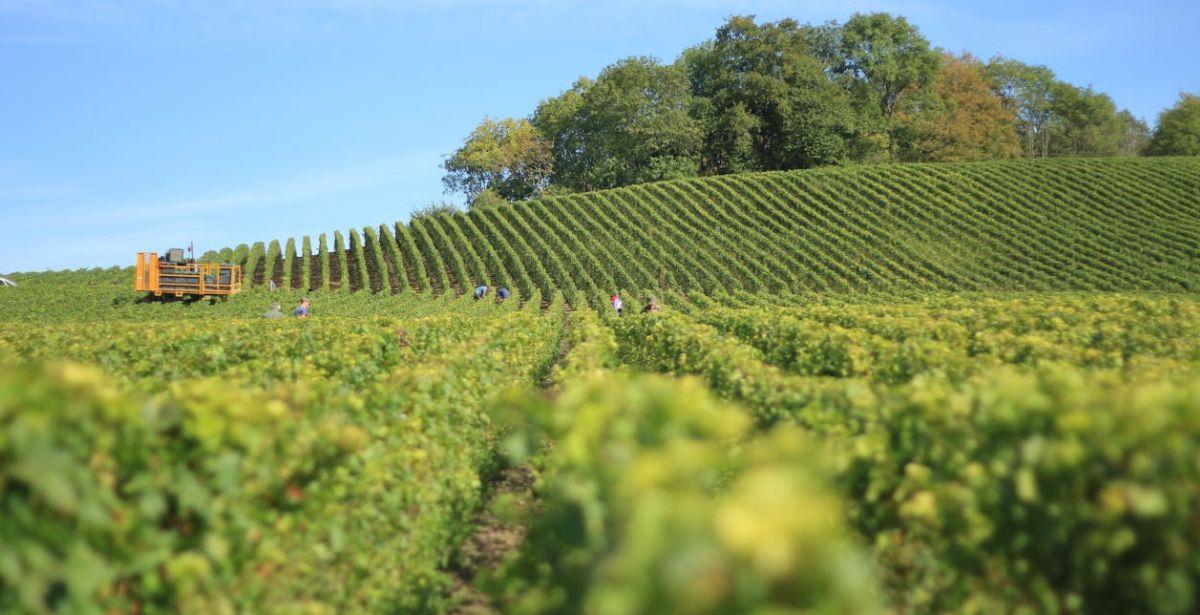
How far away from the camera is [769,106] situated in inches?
2694

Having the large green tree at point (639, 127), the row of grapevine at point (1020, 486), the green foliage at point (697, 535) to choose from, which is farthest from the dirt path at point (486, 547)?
the large green tree at point (639, 127)

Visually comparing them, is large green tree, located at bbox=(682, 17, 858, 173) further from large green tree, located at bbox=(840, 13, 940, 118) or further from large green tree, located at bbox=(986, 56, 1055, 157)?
large green tree, located at bbox=(986, 56, 1055, 157)

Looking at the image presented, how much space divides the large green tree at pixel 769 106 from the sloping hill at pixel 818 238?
12.8 metres

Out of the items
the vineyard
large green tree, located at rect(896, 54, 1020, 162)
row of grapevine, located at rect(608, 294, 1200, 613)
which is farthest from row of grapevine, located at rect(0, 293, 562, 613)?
large green tree, located at rect(896, 54, 1020, 162)

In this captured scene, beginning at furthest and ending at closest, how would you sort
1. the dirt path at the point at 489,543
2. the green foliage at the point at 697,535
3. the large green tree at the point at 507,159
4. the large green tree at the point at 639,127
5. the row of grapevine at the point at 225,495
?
the large green tree at the point at 507,159, the large green tree at the point at 639,127, the dirt path at the point at 489,543, the row of grapevine at the point at 225,495, the green foliage at the point at 697,535

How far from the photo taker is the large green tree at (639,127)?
68.1 meters

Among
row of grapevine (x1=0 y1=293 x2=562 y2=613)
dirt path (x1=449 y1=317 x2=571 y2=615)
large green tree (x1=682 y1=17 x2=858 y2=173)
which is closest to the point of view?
row of grapevine (x1=0 y1=293 x2=562 y2=613)

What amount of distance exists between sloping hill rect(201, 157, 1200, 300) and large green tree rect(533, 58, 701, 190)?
1328cm

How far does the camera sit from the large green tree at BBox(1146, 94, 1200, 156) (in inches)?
3140

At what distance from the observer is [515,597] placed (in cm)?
504

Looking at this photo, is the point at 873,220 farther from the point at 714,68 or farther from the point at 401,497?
the point at 401,497

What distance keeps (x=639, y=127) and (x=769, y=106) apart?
10009mm

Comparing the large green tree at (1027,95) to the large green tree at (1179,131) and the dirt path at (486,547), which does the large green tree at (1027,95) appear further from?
the dirt path at (486,547)

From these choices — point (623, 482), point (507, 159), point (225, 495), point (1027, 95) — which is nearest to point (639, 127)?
point (507, 159)
